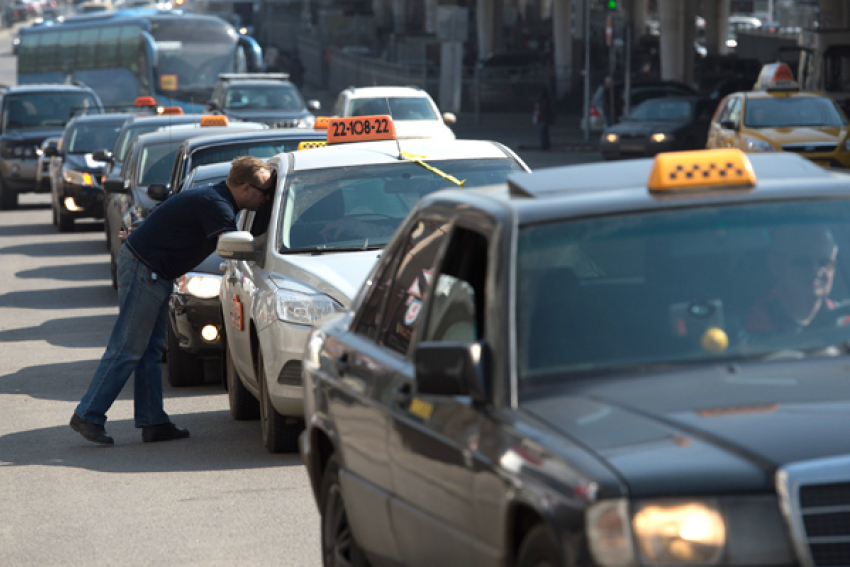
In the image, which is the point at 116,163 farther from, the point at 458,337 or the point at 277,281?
the point at 458,337

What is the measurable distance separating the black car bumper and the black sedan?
2283 cm

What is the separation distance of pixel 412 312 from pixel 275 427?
358 cm

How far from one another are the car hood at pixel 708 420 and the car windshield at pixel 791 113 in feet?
64.9

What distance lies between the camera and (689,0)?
188ft

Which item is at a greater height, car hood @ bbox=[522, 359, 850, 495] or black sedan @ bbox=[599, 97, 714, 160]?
car hood @ bbox=[522, 359, 850, 495]

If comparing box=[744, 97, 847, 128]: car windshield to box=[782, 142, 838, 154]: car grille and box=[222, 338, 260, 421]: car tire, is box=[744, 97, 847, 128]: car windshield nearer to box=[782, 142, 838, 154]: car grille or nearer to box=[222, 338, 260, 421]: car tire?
box=[782, 142, 838, 154]: car grille

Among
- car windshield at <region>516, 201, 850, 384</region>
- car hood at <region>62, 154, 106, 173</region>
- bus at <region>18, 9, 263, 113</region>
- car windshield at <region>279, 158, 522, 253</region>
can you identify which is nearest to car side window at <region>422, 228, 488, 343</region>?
car windshield at <region>516, 201, 850, 384</region>

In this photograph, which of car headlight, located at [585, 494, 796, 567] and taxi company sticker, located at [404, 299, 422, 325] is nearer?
car headlight, located at [585, 494, 796, 567]

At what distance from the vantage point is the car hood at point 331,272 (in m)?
7.73

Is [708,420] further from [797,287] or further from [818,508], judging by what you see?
[797,287]

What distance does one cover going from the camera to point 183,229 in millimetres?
8555

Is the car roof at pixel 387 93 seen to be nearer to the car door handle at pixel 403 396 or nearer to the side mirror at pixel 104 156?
the side mirror at pixel 104 156

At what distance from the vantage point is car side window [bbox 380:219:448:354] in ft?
15.1

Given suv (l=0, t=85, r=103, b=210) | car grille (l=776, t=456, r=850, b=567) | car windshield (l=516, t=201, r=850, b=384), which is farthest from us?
suv (l=0, t=85, r=103, b=210)
